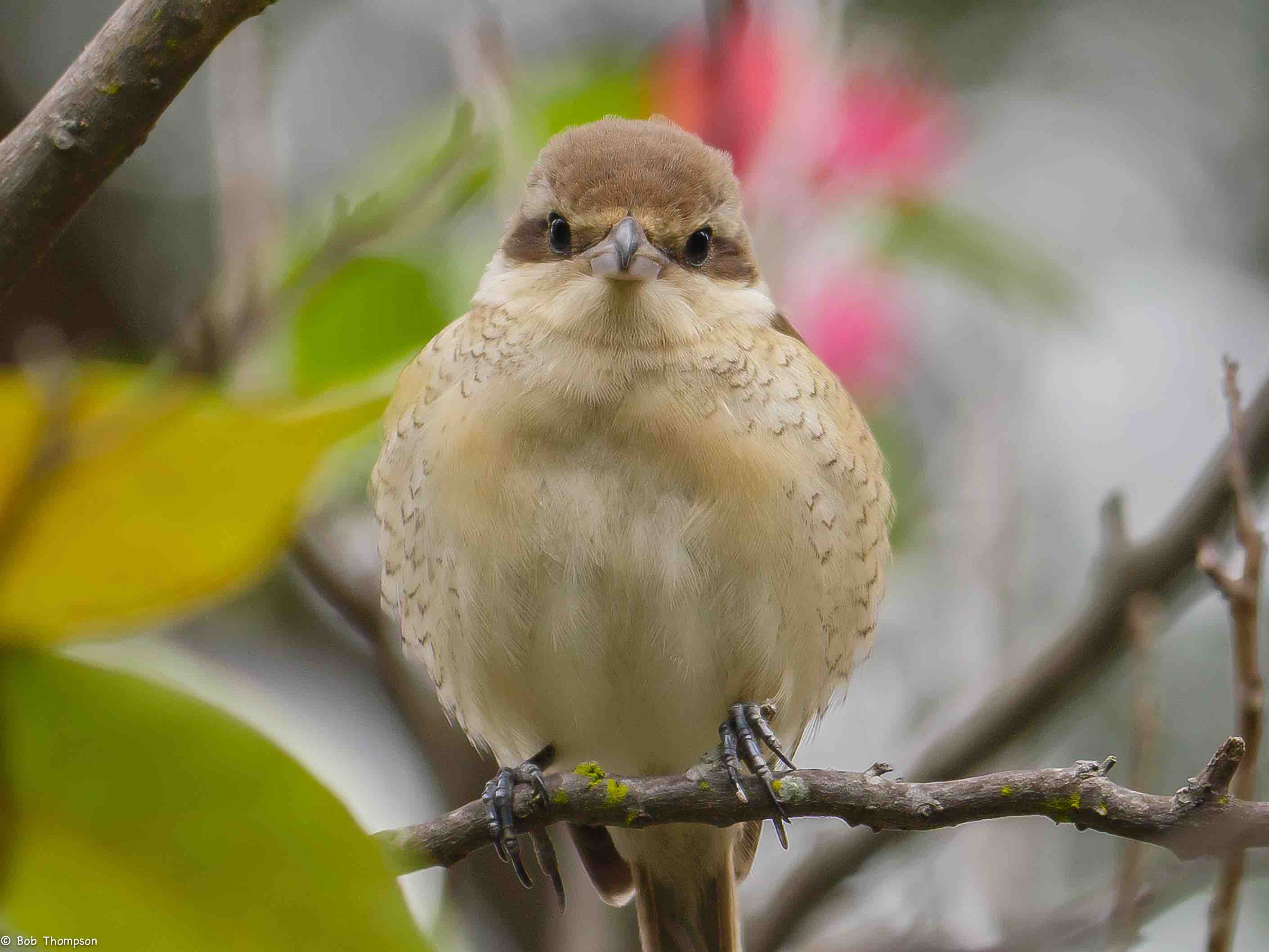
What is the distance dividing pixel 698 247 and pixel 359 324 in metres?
1.06

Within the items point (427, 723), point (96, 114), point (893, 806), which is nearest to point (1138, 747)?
point (893, 806)

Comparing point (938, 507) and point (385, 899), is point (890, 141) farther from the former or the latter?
point (385, 899)

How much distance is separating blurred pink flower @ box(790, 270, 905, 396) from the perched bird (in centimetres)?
44

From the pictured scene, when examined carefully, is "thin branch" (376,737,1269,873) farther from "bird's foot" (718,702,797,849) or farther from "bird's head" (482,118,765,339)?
"bird's head" (482,118,765,339)

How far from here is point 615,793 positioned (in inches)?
96.6

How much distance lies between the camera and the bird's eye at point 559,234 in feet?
11.2

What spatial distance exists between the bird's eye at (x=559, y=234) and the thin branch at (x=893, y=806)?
136cm

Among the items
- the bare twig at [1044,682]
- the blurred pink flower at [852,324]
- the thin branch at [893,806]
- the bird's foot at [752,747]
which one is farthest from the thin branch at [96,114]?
the bare twig at [1044,682]

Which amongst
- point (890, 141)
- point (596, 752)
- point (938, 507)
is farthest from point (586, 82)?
point (938, 507)

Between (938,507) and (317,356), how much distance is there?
3.01 metres

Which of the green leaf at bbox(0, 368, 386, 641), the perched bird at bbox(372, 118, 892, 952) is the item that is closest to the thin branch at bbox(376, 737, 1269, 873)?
the perched bird at bbox(372, 118, 892, 952)

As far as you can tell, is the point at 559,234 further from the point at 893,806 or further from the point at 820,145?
the point at 893,806

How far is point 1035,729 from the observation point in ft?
12.7

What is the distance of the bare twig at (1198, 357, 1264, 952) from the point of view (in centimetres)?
221
